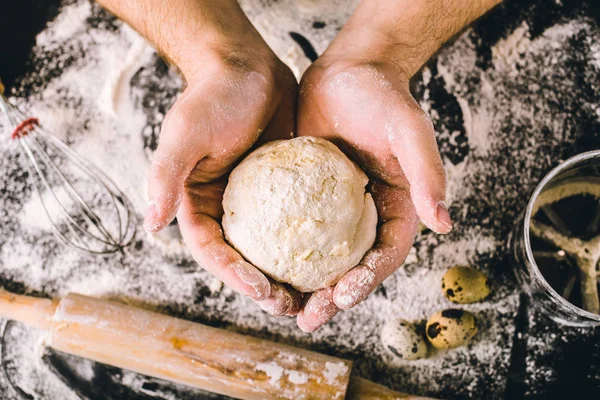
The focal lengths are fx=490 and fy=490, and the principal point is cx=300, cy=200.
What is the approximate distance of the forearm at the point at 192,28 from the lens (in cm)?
136

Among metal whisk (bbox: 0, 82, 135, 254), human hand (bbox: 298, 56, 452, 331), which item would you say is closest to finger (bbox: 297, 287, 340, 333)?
human hand (bbox: 298, 56, 452, 331)

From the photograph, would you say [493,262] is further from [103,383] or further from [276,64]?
[103,383]

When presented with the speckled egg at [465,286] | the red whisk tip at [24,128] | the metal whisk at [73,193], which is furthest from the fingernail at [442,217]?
the red whisk tip at [24,128]

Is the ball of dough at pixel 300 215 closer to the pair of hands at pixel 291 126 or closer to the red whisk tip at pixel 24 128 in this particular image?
the pair of hands at pixel 291 126

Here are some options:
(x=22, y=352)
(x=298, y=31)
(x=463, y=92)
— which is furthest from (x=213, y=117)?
(x=22, y=352)

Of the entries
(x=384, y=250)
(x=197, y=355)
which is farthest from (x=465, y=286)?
(x=197, y=355)

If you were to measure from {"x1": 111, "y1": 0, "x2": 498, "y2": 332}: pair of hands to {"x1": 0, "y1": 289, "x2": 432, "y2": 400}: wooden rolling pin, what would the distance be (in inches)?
10.8

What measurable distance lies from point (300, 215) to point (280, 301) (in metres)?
0.22

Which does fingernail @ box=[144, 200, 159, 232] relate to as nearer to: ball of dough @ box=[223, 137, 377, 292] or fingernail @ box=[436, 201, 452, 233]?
ball of dough @ box=[223, 137, 377, 292]

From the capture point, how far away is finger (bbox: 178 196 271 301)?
3.61ft

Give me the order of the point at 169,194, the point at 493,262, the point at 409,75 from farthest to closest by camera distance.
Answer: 1. the point at 493,262
2. the point at 409,75
3. the point at 169,194

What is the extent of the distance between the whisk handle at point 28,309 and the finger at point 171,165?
69 cm

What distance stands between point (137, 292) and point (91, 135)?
574 millimetres

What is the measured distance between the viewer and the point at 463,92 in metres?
1.68
